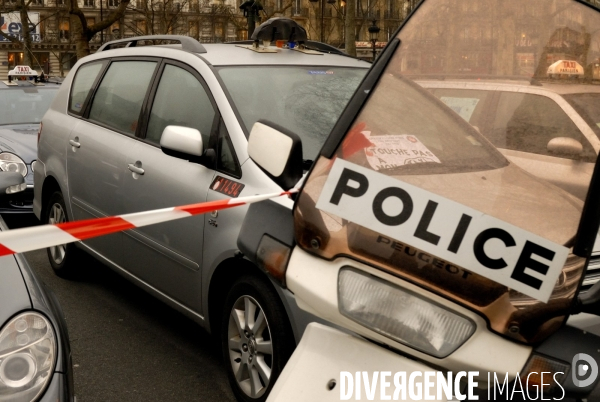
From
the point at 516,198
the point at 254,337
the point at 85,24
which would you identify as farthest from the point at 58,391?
the point at 85,24

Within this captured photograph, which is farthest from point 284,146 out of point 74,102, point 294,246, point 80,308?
point 74,102

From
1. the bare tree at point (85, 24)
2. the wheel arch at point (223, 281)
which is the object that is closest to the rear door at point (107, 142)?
the wheel arch at point (223, 281)

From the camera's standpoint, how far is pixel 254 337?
3.47 metres

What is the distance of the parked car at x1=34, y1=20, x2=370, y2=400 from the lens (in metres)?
3.55

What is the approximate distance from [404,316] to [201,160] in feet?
7.86

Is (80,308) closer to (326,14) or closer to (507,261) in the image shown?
(507,261)

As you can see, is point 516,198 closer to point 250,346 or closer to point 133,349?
point 250,346

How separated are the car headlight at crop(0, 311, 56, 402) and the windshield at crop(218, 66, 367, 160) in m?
1.56

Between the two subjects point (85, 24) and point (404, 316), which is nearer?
point (404, 316)

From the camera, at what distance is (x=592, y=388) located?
63.5 inches

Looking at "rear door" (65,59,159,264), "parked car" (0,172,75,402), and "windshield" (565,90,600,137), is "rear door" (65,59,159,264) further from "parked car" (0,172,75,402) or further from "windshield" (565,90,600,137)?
"windshield" (565,90,600,137)

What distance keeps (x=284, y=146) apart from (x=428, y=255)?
531 millimetres

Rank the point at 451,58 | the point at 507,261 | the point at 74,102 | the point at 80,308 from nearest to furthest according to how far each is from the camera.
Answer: the point at 507,261 → the point at 451,58 → the point at 80,308 → the point at 74,102

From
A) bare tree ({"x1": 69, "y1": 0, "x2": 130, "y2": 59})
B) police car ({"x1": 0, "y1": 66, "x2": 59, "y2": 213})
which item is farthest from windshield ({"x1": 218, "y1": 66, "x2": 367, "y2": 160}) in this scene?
bare tree ({"x1": 69, "y1": 0, "x2": 130, "y2": 59})
